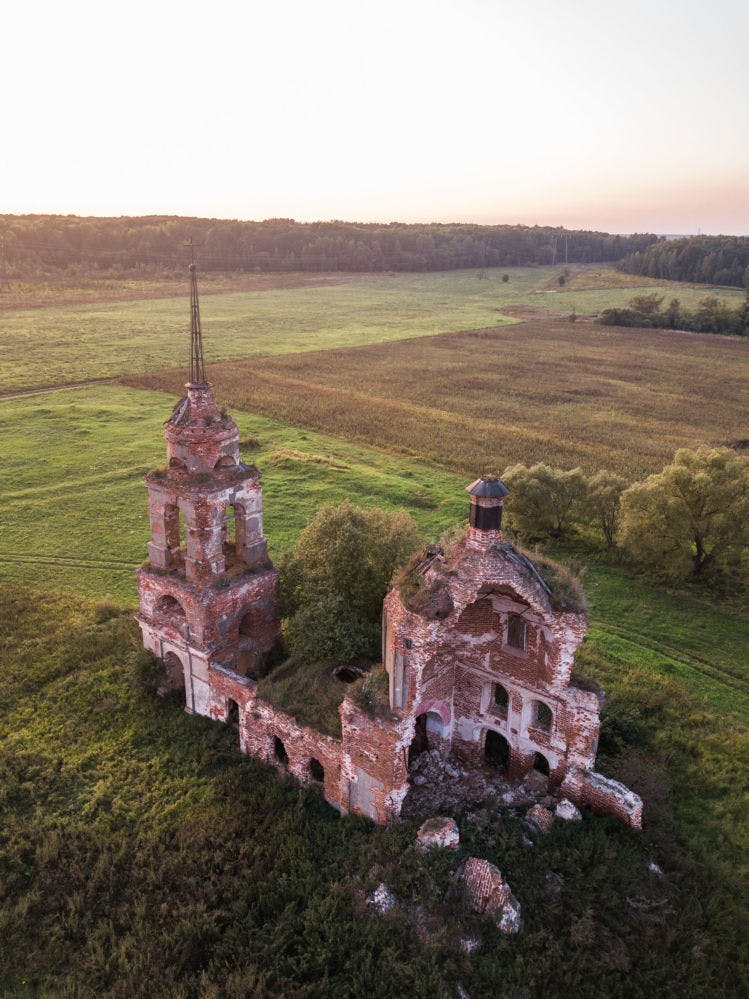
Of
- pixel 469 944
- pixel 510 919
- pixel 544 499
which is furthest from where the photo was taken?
pixel 544 499

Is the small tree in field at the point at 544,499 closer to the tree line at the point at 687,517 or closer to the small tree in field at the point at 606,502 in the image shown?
the small tree in field at the point at 606,502

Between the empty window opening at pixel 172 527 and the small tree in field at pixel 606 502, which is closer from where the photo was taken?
the empty window opening at pixel 172 527

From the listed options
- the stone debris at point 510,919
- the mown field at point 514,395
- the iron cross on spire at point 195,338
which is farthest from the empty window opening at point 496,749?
the mown field at point 514,395

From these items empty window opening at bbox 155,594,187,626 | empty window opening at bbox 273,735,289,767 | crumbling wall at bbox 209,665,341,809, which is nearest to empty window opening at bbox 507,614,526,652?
crumbling wall at bbox 209,665,341,809

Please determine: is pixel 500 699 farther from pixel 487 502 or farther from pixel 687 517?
pixel 687 517

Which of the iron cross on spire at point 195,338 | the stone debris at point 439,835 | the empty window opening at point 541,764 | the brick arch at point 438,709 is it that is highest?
the iron cross on spire at point 195,338

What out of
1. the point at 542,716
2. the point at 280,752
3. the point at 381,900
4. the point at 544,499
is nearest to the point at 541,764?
the point at 542,716

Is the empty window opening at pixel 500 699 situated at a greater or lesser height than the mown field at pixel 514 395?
lesser
